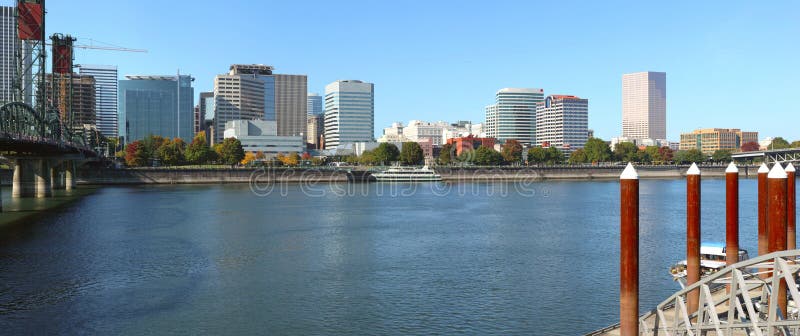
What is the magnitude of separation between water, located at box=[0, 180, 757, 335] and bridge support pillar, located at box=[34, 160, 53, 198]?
27244mm

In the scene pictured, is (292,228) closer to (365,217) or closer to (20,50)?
(365,217)

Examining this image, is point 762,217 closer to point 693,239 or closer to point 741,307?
point 693,239

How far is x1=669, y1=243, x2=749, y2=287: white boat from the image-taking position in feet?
99.0

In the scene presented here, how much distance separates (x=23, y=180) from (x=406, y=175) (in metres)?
77.5

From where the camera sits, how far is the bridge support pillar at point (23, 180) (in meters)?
84.1

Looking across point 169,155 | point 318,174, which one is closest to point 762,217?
point 318,174

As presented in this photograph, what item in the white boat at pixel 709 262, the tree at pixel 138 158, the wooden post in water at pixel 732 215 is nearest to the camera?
the wooden post in water at pixel 732 215

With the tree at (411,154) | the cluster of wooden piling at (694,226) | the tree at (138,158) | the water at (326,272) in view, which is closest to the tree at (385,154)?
the tree at (411,154)

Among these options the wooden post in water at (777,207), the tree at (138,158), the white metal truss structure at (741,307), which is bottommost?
the white metal truss structure at (741,307)

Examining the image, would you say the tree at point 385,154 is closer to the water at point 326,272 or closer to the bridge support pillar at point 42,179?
the bridge support pillar at point 42,179

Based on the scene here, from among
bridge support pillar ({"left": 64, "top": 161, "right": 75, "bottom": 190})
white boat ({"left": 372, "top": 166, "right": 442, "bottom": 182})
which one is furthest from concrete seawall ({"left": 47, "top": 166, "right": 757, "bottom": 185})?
bridge support pillar ({"left": 64, "top": 161, "right": 75, "bottom": 190})

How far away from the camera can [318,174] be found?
143m

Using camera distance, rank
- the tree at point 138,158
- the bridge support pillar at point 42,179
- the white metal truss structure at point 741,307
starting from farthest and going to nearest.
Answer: the tree at point 138,158 → the bridge support pillar at point 42,179 → the white metal truss structure at point 741,307

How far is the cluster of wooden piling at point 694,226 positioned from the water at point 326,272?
437 cm
